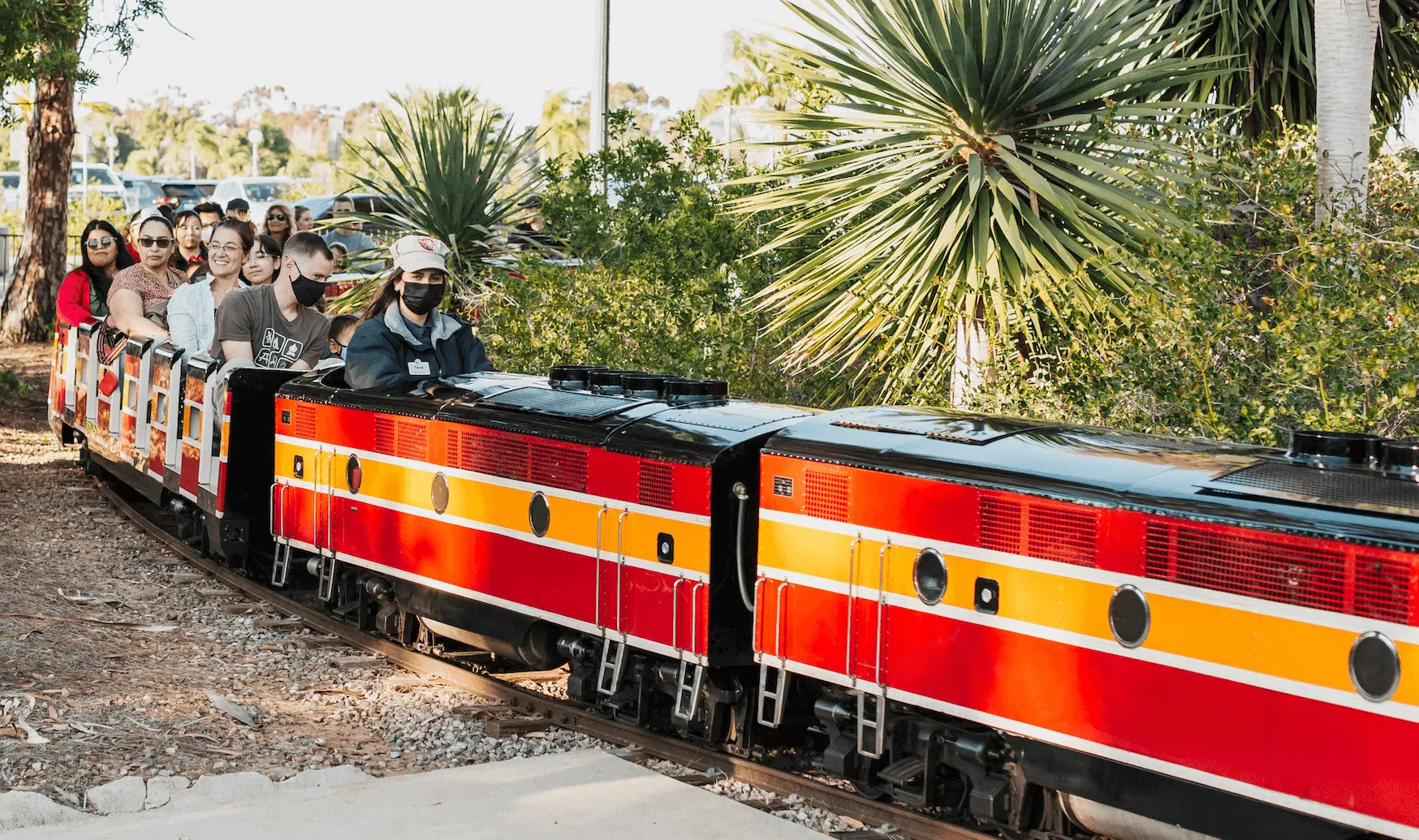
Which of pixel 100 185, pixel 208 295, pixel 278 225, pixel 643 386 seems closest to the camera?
pixel 643 386

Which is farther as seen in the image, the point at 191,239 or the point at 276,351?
the point at 191,239

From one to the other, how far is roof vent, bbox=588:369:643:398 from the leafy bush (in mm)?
2676

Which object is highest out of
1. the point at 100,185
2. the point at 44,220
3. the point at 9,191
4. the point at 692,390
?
the point at 9,191

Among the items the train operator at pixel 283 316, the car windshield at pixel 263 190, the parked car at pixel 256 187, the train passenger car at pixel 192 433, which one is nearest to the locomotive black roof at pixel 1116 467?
the train passenger car at pixel 192 433

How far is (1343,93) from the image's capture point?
9.31m

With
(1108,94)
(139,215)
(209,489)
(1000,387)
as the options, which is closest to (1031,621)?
(1000,387)

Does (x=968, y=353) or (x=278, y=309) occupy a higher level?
(x=278, y=309)

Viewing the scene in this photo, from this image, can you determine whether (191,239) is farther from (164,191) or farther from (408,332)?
(164,191)

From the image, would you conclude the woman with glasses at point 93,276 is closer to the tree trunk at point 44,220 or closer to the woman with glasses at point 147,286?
the woman with glasses at point 147,286

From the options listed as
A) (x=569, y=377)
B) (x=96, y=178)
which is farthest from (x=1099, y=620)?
(x=96, y=178)

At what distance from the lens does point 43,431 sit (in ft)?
59.4

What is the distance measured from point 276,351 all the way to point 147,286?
10.2ft

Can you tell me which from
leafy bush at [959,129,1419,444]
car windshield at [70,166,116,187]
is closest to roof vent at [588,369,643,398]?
leafy bush at [959,129,1419,444]

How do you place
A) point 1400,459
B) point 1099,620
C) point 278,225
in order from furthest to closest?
point 278,225, point 1099,620, point 1400,459
